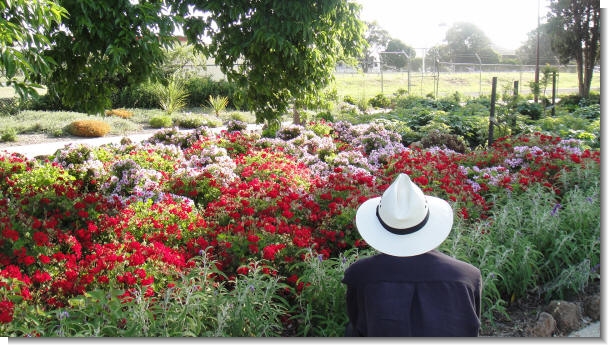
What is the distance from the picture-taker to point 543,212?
11.6ft

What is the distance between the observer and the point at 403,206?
5.15ft

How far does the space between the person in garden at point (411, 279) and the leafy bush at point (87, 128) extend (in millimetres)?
8311

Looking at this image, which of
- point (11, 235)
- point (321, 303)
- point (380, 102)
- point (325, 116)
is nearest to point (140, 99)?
point (380, 102)

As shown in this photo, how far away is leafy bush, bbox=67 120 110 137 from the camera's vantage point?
9.11m

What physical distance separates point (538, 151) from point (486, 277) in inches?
126

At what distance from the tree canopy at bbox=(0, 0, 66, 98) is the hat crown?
6.38 feet

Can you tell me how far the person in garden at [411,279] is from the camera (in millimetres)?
1515

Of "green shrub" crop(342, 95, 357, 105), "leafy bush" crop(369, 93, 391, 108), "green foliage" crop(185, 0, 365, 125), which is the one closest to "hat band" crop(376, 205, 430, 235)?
"green foliage" crop(185, 0, 365, 125)

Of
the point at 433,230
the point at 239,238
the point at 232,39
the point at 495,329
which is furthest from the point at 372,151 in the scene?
the point at 433,230

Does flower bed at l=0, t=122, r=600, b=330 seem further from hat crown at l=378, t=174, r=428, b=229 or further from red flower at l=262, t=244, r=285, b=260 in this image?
hat crown at l=378, t=174, r=428, b=229

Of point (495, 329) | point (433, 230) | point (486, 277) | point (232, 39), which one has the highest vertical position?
point (232, 39)

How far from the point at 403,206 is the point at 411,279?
0.20 m

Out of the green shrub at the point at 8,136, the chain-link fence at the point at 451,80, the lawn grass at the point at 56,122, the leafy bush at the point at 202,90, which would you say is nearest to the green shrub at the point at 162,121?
the lawn grass at the point at 56,122

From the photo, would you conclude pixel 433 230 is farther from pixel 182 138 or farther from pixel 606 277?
pixel 182 138
